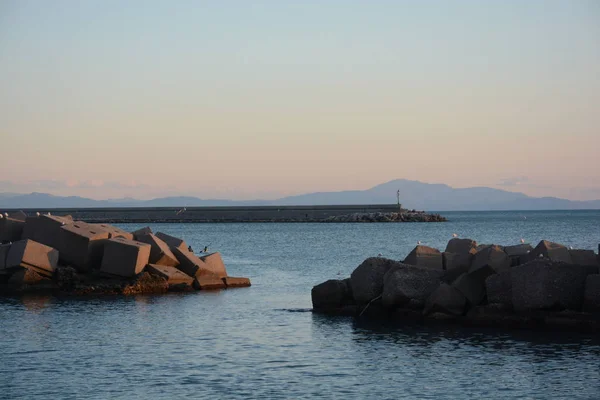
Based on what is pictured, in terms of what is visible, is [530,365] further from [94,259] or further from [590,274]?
[94,259]

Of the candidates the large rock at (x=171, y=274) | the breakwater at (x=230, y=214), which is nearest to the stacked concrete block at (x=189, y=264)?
the large rock at (x=171, y=274)

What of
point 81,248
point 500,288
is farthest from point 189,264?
point 500,288

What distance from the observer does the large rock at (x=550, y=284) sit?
18859 millimetres

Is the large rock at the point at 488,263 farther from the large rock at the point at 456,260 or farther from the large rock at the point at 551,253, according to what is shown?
the large rock at the point at 551,253

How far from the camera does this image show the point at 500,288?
20.1 meters

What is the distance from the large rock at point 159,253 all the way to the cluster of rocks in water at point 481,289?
715 cm

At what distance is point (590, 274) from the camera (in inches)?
748

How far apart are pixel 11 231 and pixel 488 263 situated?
19.2 metres

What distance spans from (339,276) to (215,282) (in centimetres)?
705

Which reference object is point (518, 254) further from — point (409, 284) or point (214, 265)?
point (214, 265)

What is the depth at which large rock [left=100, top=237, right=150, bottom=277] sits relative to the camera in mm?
26922

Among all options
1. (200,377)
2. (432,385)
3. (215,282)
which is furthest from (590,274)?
(215,282)

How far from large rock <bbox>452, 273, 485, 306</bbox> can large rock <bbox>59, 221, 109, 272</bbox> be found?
12.8m

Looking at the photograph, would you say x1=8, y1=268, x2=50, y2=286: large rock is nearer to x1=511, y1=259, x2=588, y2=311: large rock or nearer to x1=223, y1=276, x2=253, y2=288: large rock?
x1=223, y1=276, x2=253, y2=288: large rock
